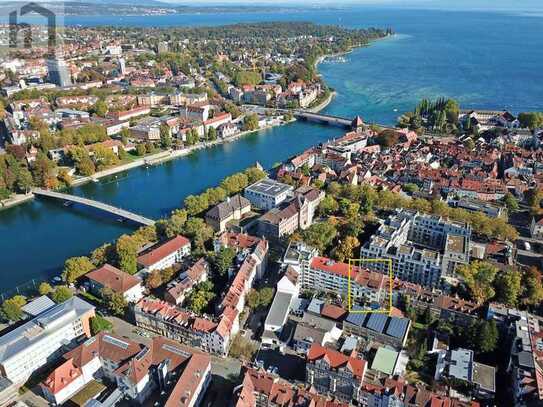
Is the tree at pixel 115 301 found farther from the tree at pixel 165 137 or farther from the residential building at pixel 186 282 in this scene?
the tree at pixel 165 137

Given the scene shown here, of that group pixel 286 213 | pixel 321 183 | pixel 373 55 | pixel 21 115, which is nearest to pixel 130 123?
pixel 21 115

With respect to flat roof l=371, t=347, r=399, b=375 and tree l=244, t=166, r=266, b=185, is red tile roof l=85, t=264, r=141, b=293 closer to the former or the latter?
flat roof l=371, t=347, r=399, b=375

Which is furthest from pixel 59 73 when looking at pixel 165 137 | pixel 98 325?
pixel 98 325

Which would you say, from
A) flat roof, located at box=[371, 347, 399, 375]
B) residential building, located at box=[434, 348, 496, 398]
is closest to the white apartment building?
flat roof, located at box=[371, 347, 399, 375]

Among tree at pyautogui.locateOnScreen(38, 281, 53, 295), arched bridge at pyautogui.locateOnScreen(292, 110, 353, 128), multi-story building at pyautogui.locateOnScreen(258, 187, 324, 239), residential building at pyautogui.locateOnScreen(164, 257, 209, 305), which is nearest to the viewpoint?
residential building at pyautogui.locateOnScreen(164, 257, 209, 305)

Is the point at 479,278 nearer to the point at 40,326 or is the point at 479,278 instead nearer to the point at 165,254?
the point at 165,254

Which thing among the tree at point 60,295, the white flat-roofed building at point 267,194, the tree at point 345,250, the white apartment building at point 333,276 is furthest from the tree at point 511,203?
the tree at point 60,295
